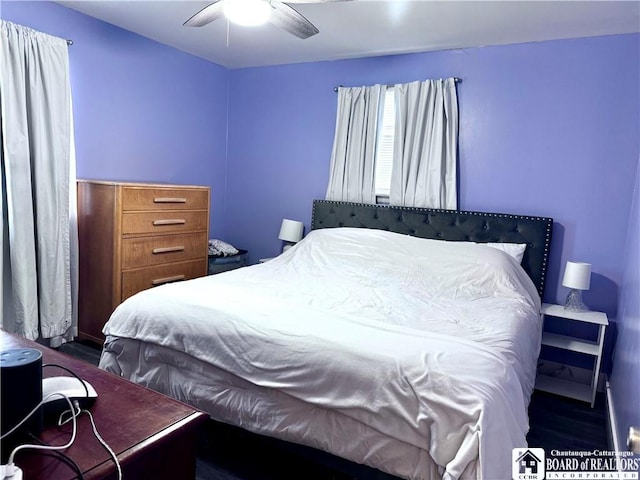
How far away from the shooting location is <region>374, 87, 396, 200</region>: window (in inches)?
143

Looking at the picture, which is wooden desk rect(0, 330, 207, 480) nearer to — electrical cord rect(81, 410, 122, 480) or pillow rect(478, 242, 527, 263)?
electrical cord rect(81, 410, 122, 480)

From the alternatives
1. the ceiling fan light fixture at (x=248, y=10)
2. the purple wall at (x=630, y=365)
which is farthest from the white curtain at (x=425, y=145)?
the ceiling fan light fixture at (x=248, y=10)

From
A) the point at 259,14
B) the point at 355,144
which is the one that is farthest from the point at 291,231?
the point at 259,14

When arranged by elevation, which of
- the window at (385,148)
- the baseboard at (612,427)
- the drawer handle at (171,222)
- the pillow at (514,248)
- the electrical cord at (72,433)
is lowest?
the baseboard at (612,427)

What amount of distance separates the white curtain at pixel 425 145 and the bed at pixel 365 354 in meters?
0.63

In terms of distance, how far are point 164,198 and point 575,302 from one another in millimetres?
3039

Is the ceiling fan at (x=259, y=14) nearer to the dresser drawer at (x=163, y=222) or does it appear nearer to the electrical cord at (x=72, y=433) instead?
the dresser drawer at (x=163, y=222)

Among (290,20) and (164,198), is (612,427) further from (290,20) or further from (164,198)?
(164,198)

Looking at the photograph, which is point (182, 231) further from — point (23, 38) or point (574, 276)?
point (574, 276)

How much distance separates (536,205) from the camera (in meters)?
3.14

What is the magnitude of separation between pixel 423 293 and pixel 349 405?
3.91ft

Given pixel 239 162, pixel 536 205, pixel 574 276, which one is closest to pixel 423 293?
pixel 574 276

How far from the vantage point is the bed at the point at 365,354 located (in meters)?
1.43

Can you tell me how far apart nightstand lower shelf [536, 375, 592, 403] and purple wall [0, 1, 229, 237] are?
126 inches
